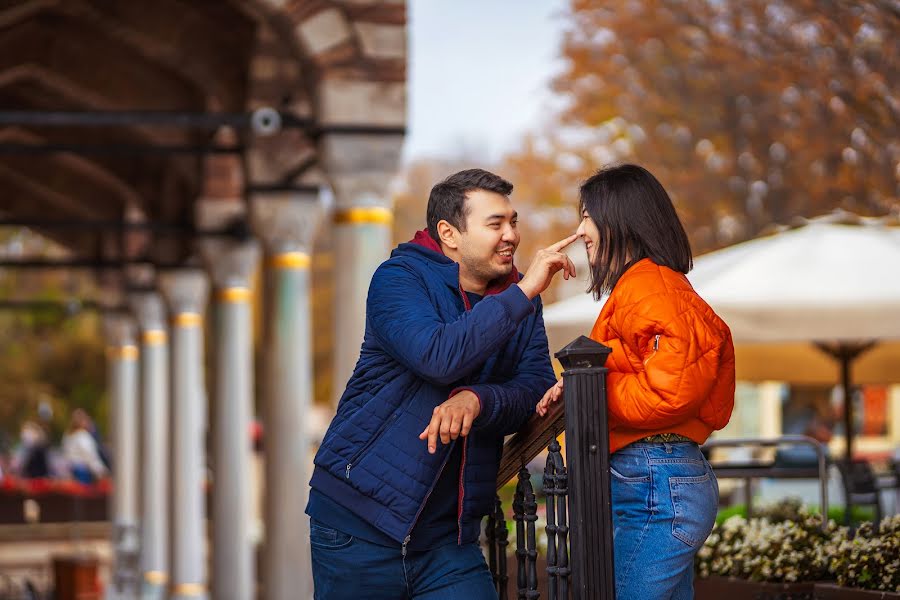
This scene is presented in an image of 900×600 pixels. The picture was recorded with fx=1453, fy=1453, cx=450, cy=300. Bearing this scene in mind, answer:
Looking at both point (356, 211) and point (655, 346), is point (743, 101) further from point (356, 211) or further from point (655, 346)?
point (655, 346)

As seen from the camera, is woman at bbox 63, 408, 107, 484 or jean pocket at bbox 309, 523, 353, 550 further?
woman at bbox 63, 408, 107, 484

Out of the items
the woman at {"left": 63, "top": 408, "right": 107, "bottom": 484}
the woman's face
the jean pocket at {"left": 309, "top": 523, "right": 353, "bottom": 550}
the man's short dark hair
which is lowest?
the woman at {"left": 63, "top": 408, "right": 107, "bottom": 484}

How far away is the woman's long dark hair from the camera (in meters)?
3.35

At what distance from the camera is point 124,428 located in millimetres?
19891

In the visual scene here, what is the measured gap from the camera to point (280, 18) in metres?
9.38

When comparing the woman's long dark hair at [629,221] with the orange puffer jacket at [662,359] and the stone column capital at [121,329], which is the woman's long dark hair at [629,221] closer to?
the orange puffer jacket at [662,359]

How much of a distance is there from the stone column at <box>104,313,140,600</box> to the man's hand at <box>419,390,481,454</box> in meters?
14.6

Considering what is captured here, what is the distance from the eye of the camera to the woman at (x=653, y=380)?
318 cm

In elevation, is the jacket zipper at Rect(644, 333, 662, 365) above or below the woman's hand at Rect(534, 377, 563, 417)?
above

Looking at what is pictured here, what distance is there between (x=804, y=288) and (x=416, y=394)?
397 centimetres

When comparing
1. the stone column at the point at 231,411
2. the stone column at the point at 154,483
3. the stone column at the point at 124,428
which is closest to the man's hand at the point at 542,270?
the stone column at the point at 231,411

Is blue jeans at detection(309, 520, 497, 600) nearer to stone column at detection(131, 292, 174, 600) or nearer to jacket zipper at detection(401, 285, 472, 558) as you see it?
jacket zipper at detection(401, 285, 472, 558)

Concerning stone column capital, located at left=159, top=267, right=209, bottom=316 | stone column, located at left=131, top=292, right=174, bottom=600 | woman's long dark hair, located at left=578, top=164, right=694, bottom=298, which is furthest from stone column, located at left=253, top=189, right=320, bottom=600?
woman's long dark hair, located at left=578, top=164, right=694, bottom=298

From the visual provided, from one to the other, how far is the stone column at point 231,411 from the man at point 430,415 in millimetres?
10136
